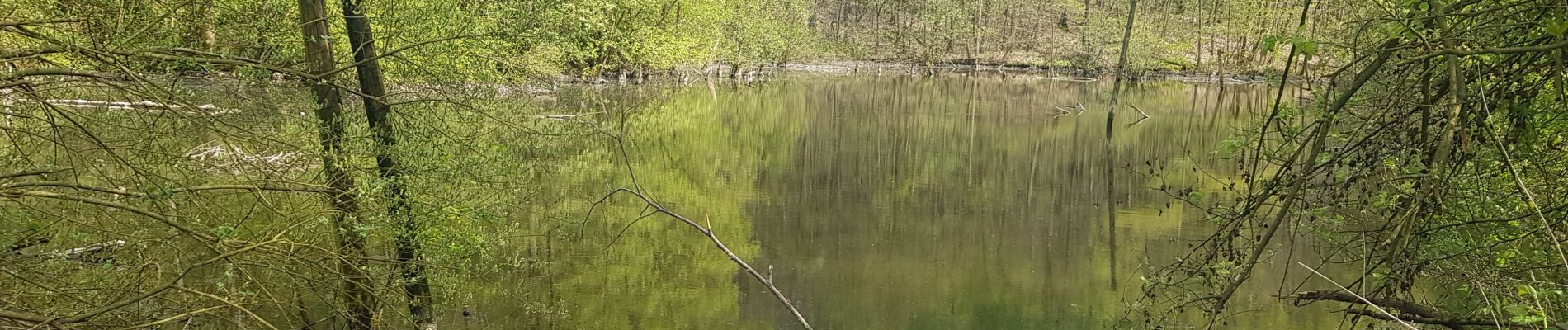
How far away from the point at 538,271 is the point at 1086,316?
6551mm

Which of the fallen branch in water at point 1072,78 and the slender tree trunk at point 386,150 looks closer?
the slender tree trunk at point 386,150

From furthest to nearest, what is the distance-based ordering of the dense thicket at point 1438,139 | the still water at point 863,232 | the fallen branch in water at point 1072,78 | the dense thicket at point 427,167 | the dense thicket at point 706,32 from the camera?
the fallen branch in water at point 1072,78 < the still water at point 863,232 < the dense thicket at point 706,32 < the dense thicket at point 427,167 < the dense thicket at point 1438,139

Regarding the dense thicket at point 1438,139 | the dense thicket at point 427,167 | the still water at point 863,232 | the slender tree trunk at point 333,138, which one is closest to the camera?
the dense thicket at point 1438,139

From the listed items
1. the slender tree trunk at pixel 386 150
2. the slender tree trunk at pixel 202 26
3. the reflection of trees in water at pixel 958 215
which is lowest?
the reflection of trees in water at pixel 958 215

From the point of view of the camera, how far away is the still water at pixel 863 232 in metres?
10.5

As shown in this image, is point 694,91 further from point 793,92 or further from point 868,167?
point 868,167

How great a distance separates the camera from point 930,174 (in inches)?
823

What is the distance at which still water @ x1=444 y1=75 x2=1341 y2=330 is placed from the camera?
10.5 meters

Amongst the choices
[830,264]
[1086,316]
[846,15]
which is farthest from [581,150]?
[846,15]

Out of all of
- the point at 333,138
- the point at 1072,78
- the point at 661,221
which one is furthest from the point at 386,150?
the point at 1072,78

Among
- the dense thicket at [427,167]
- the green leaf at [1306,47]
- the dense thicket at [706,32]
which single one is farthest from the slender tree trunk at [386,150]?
the green leaf at [1306,47]

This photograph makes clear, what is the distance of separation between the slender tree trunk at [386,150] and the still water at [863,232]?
74cm

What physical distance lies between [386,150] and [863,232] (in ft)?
29.6

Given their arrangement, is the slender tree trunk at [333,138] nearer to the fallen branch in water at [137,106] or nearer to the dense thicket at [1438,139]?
the fallen branch in water at [137,106]
